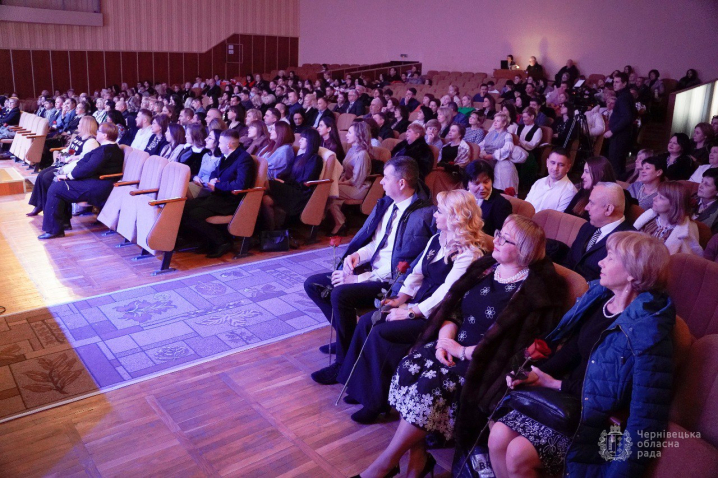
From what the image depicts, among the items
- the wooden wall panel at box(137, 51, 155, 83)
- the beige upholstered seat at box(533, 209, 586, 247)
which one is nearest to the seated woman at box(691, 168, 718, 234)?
the beige upholstered seat at box(533, 209, 586, 247)

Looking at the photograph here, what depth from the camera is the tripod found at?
843 cm

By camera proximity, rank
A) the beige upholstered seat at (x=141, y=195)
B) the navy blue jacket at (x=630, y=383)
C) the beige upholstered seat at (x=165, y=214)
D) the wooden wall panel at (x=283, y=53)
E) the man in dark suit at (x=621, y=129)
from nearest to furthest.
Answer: the navy blue jacket at (x=630, y=383), the beige upholstered seat at (x=165, y=214), the beige upholstered seat at (x=141, y=195), the man in dark suit at (x=621, y=129), the wooden wall panel at (x=283, y=53)

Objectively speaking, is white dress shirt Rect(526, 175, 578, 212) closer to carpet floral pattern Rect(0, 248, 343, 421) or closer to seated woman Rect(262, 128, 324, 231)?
carpet floral pattern Rect(0, 248, 343, 421)

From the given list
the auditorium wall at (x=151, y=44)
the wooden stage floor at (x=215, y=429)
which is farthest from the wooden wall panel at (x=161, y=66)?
the wooden stage floor at (x=215, y=429)

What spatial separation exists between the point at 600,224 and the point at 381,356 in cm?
140

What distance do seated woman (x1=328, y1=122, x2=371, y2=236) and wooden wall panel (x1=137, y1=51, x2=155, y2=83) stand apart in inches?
566

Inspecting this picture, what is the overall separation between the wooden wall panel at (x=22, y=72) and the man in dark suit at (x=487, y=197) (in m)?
16.2

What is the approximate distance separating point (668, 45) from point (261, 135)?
400 inches

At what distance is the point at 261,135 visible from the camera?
263 inches

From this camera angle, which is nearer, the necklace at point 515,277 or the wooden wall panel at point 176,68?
the necklace at point 515,277

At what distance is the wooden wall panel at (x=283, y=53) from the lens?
21.3 metres

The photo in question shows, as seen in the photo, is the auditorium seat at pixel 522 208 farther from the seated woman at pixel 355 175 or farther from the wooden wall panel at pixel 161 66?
the wooden wall panel at pixel 161 66

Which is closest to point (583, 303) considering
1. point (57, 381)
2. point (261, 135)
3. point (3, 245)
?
point (57, 381)

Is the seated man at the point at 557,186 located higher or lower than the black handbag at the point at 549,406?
higher
